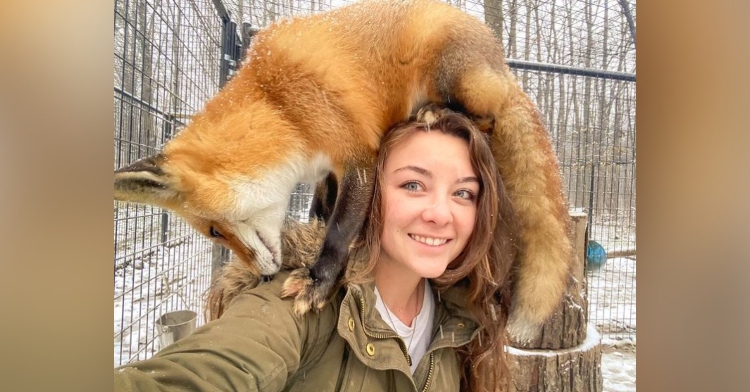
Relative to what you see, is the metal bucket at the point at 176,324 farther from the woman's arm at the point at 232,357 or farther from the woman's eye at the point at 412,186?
the woman's eye at the point at 412,186

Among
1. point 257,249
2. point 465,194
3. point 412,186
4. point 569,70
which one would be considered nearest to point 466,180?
point 465,194

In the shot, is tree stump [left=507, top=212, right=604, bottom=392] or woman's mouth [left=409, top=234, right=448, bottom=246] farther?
tree stump [left=507, top=212, right=604, bottom=392]

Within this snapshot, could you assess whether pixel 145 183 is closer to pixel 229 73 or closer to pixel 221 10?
pixel 229 73

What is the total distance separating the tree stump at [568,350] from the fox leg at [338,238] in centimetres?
61

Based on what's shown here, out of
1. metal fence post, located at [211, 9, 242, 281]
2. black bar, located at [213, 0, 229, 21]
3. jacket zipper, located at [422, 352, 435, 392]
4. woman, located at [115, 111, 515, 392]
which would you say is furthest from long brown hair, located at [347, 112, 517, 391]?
black bar, located at [213, 0, 229, 21]

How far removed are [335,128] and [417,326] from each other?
23.9 inches

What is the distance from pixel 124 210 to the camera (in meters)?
0.94

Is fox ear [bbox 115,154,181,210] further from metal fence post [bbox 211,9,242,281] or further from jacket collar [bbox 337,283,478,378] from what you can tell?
jacket collar [bbox 337,283,478,378]

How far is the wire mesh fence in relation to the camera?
94cm

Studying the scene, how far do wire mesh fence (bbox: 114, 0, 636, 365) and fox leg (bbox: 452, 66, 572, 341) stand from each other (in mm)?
48

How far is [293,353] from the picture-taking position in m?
0.95

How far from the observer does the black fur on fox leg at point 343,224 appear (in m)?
1.01
